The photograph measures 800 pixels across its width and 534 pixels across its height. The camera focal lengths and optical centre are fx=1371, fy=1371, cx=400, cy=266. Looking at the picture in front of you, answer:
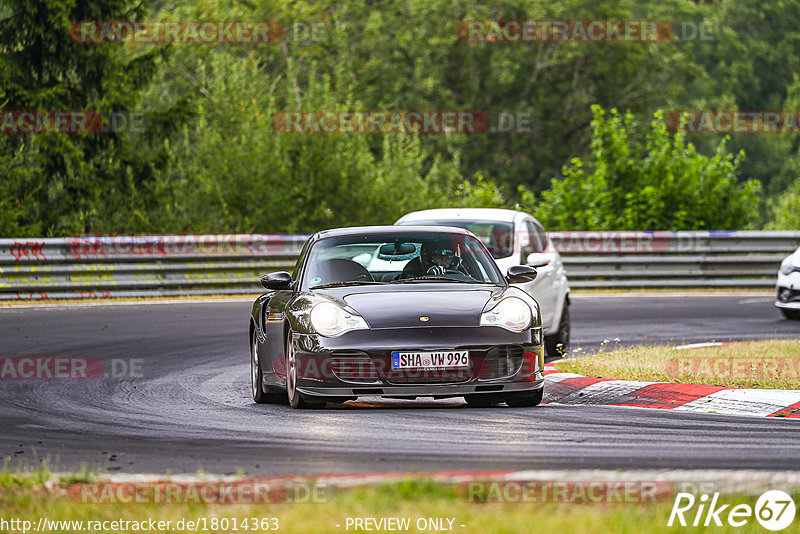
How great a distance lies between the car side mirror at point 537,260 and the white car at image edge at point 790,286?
5.61 m

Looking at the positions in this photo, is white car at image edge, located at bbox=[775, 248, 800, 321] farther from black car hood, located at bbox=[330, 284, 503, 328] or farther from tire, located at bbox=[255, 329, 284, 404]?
tire, located at bbox=[255, 329, 284, 404]

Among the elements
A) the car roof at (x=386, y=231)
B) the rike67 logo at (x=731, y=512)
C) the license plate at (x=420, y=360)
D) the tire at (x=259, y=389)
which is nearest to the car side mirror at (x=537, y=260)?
the car roof at (x=386, y=231)

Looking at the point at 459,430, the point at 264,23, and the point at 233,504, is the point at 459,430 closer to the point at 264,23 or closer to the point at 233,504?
the point at 233,504

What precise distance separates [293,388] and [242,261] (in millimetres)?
13399

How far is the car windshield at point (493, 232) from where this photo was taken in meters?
14.3

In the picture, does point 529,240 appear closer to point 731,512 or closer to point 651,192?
point 731,512

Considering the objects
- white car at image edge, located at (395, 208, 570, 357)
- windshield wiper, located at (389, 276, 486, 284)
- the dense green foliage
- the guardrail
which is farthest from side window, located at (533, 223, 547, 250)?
the dense green foliage

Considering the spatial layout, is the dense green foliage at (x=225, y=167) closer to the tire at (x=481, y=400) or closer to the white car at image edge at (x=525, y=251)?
the white car at image edge at (x=525, y=251)

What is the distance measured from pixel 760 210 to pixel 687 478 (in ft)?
235

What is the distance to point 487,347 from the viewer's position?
9164 mm

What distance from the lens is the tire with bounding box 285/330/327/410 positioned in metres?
9.45

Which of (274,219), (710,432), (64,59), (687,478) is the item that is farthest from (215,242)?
(687,478)

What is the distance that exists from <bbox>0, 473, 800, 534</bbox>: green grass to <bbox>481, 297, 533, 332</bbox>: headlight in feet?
11.0

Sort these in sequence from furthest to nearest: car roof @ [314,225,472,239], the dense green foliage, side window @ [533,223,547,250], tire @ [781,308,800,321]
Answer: the dense green foliage < tire @ [781,308,800,321] < side window @ [533,223,547,250] < car roof @ [314,225,472,239]
